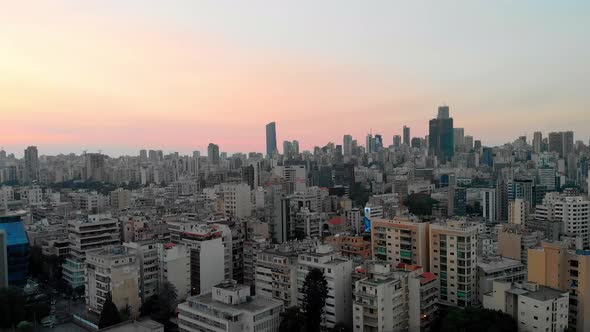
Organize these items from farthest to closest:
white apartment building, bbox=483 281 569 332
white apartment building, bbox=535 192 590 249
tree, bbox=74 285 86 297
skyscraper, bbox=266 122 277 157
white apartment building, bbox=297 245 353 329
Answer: skyscraper, bbox=266 122 277 157
white apartment building, bbox=535 192 590 249
tree, bbox=74 285 86 297
white apartment building, bbox=297 245 353 329
white apartment building, bbox=483 281 569 332

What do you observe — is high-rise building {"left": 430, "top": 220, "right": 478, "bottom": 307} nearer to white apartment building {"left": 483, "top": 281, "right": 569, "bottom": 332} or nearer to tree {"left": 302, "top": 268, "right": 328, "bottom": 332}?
white apartment building {"left": 483, "top": 281, "right": 569, "bottom": 332}

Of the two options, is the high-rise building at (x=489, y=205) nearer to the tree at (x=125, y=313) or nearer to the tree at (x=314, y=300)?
the tree at (x=314, y=300)

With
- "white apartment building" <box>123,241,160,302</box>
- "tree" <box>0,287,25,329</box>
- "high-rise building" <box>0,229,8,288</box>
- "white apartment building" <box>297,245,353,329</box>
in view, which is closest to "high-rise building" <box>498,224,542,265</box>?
"white apartment building" <box>297,245,353,329</box>

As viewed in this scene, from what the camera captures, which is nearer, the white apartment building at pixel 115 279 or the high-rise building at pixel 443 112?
the white apartment building at pixel 115 279

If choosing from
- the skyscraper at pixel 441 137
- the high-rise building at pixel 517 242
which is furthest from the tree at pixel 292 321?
the skyscraper at pixel 441 137

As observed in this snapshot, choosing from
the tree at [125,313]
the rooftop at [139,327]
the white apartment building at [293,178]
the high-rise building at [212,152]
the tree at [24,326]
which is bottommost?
the tree at [24,326]
